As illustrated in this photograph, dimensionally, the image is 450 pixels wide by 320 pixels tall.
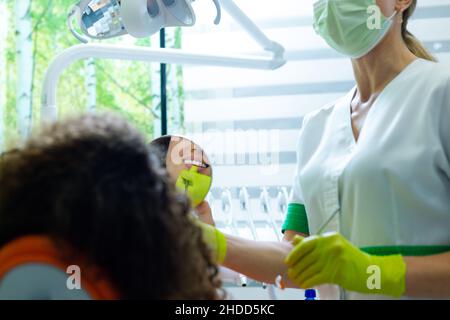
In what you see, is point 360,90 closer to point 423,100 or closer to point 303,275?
point 423,100

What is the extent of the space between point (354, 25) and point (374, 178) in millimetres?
389

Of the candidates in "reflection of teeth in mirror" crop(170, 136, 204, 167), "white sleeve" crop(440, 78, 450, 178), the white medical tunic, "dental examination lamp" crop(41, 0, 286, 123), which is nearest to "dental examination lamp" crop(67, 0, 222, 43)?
"dental examination lamp" crop(41, 0, 286, 123)

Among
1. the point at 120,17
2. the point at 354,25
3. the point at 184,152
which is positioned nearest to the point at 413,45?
the point at 354,25

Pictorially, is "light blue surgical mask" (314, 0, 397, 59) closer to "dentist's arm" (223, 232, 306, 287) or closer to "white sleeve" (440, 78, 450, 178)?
"white sleeve" (440, 78, 450, 178)

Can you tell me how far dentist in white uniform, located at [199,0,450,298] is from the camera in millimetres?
1195

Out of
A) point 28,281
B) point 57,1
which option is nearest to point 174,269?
point 28,281

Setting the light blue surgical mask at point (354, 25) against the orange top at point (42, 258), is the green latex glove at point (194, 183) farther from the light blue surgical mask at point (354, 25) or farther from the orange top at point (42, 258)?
the orange top at point (42, 258)

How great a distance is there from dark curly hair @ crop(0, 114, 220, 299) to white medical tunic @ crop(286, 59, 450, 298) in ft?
2.46

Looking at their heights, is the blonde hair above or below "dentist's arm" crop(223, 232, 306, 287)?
above

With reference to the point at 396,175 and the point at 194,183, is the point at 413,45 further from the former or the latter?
the point at 194,183

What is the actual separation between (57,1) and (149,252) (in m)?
3.18

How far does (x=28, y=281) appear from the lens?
606mm

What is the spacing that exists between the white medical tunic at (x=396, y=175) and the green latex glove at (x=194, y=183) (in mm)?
247

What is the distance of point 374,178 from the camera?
131 cm
